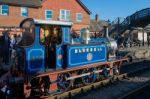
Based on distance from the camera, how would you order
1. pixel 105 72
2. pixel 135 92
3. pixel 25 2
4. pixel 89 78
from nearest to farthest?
pixel 135 92 → pixel 89 78 → pixel 105 72 → pixel 25 2

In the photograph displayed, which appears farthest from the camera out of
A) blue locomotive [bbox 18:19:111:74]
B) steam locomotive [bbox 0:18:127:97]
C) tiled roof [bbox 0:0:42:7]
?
tiled roof [bbox 0:0:42:7]

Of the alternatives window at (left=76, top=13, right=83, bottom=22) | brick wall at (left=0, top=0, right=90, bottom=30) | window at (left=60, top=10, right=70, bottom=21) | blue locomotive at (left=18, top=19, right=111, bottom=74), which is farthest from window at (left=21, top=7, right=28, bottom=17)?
blue locomotive at (left=18, top=19, right=111, bottom=74)

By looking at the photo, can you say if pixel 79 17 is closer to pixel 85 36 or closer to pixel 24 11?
pixel 24 11

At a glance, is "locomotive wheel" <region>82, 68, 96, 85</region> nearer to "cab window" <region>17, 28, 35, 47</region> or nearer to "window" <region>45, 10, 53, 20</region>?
"cab window" <region>17, 28, 35, 47</region>

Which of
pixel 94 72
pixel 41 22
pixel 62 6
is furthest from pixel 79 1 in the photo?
pixel 41 22

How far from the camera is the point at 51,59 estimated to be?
13.3 meters

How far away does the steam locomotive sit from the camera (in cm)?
A: 1208

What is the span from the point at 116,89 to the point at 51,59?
3.64m

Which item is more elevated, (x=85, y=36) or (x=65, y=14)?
(x=65, y=14)

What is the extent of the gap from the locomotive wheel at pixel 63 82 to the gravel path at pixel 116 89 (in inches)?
28.7

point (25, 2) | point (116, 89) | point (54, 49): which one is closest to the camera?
point (54, 49)

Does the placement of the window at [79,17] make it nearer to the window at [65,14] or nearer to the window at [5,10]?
the window at [65,14]

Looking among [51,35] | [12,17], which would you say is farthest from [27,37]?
[12,17]

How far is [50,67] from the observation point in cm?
1331
